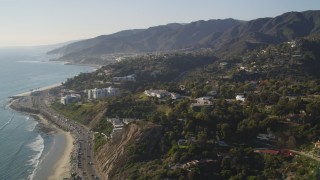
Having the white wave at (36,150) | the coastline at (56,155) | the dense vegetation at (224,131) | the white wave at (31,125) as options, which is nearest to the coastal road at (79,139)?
the coastline at (56,155)

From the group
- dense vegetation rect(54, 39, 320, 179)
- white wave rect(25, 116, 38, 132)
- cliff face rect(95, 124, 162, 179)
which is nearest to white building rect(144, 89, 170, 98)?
dense vegetation rect(54, 39, 320, 179)

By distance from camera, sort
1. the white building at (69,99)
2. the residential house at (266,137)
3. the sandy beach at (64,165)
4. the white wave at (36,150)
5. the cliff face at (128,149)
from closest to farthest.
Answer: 1. the residential house at (266,137)
2. the cliff face at (128,149)
3. the sandy beach at (64,165)
4. the white wave at (36,150)
5. the white building at (69,99)

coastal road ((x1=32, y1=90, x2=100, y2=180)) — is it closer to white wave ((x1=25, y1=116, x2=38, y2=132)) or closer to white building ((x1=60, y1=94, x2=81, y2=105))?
white wave ((x1=25, y1=116, x2=38, y2=132))

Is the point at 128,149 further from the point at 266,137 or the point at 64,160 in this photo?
the point at 266,137

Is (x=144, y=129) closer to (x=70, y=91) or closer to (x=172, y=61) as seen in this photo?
(x=70, y=91)

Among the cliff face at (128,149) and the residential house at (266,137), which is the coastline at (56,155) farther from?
the residential house at (266,137)
